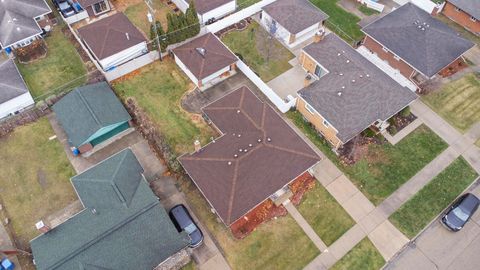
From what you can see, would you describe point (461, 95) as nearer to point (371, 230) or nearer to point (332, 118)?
point (332, 118)

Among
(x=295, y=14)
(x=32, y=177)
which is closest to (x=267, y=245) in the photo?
(x=32, y=177)

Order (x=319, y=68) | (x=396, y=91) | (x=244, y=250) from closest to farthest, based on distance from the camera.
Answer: (x=244, y=250) < (x=396, y=91) < (x=319, y=68)

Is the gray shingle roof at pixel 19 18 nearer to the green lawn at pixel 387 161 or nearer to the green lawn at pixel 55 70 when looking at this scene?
the green lawn at pixel 55 70

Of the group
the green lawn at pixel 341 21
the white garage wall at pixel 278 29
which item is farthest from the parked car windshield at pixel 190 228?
the green lawn at pixel 341 21

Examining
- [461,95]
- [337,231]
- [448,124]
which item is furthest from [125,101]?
[461,95]

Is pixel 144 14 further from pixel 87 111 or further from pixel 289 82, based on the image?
pixel 289 82

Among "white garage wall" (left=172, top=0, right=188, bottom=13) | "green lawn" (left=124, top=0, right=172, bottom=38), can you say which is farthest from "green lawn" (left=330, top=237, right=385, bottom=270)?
"white garage wall" (left=172, top=0, right=188, bottom=13)

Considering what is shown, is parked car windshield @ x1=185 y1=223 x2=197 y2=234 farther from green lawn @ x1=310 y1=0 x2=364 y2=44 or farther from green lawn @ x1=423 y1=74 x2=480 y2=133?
green lawn @ x1=310 y1=0 x2=364 y2=44
